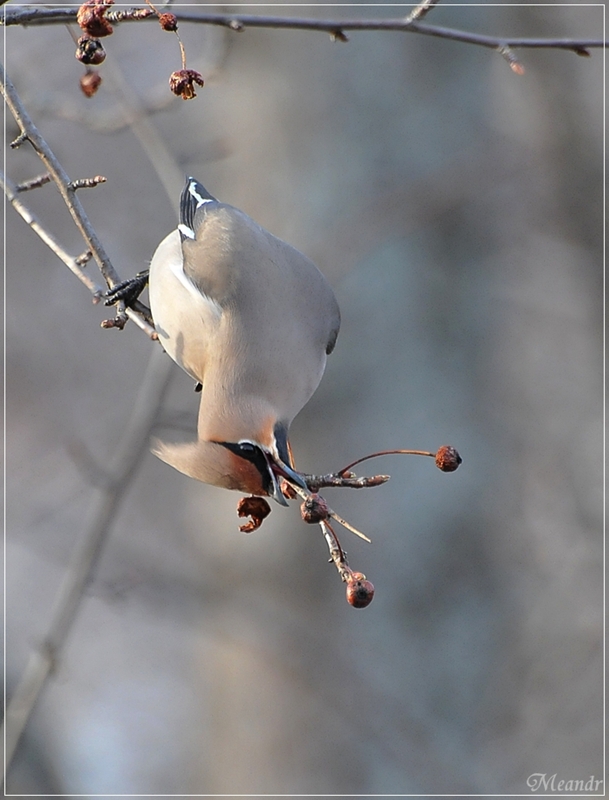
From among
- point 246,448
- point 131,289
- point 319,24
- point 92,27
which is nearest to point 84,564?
point 131,289

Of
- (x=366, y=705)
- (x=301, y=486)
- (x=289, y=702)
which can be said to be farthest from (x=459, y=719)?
(x=301, y=486)

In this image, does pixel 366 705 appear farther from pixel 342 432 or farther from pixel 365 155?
pixel 365 155

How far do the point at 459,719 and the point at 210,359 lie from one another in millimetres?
2680

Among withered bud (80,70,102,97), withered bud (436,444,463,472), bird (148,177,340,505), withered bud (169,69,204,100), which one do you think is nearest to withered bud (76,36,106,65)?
withered bud (169,69,204,100)

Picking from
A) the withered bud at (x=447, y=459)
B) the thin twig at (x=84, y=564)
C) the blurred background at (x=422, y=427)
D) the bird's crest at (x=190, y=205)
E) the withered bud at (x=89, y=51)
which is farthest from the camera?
the blurred background at (x=422, y=427)

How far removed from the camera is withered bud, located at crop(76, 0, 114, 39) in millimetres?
2082

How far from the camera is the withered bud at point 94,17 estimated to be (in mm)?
2082

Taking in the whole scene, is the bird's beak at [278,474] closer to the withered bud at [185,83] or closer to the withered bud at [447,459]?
the withered bud at [447,459]

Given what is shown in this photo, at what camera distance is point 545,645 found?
470 cm

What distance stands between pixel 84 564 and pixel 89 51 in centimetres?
173

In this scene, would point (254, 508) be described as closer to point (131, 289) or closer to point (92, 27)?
point (131, 289)

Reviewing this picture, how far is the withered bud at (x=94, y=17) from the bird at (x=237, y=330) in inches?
36.2

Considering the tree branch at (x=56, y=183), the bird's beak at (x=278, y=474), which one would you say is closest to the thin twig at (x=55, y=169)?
the tree branch at (x=56, y=183)

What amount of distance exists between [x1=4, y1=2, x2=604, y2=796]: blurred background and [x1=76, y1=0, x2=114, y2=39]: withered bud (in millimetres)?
2140
